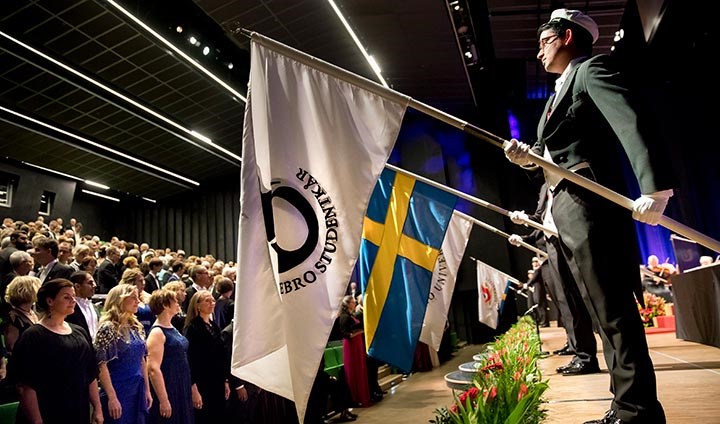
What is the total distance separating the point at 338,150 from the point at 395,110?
0.31 m

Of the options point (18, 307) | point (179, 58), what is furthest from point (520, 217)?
point (179, 58)

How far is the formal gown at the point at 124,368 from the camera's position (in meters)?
3.75

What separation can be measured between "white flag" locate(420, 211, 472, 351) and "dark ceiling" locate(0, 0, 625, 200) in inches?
187

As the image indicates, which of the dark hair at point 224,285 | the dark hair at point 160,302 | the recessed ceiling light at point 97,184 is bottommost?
the dark hair at point 160,302

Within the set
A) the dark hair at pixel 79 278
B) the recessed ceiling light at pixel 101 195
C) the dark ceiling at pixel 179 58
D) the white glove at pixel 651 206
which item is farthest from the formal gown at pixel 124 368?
the recessed ceiling light at pixel 101 195

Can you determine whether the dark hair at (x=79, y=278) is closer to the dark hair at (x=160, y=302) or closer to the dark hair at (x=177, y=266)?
the dark hair at (x=160, y=302)

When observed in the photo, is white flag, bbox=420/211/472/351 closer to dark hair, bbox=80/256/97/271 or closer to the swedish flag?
the swedish flag

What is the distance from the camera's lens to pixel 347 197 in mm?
2189

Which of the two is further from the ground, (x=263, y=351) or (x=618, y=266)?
(x=618, y=266)

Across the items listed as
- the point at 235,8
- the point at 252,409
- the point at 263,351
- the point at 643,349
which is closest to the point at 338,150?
the point at 263,351

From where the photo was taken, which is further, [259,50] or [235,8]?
[235,8]

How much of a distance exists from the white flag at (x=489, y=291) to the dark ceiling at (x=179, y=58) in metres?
4.63

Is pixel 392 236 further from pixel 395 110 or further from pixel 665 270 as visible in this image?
pixel 665 270

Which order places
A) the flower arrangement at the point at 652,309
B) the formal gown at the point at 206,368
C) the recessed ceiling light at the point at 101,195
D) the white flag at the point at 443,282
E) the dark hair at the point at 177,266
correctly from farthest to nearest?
1. the recessed ceiling light at the point at 101,195
2. the dark hair at the point at 177,266
3. the flower arrangement at the point at 652,309
4. the white flag at the point at 443,282
5. the formal gown at the point at 206,368
